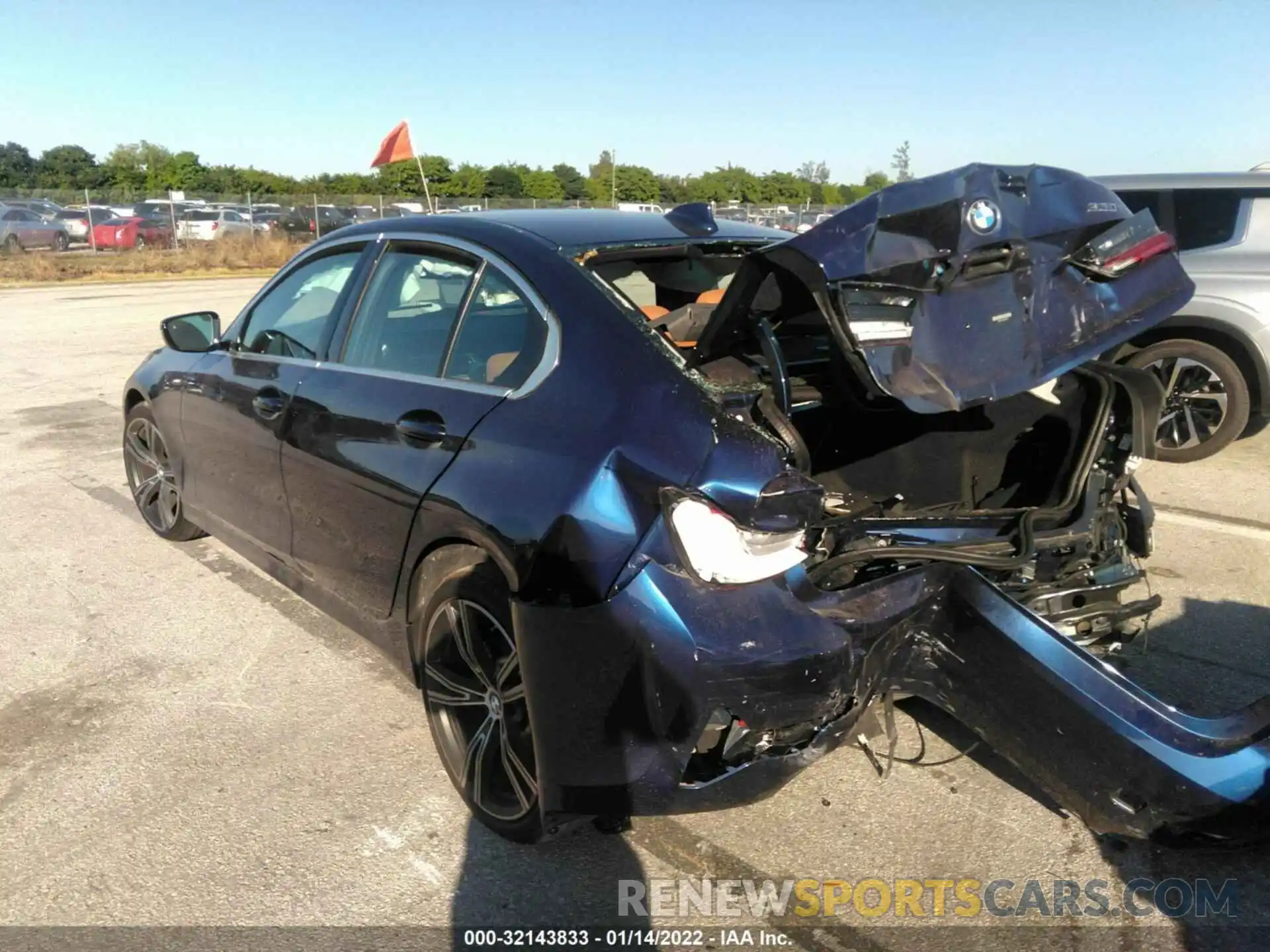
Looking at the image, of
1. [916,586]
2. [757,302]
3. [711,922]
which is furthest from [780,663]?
[757,302]

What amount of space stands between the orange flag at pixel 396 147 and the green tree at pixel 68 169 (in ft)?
171

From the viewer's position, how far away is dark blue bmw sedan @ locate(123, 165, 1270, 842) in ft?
7.34

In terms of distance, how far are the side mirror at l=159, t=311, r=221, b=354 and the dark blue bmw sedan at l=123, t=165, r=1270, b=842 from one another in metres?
1.11

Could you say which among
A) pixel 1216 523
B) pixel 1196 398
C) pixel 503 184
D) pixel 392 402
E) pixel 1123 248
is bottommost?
pixel 1216 523

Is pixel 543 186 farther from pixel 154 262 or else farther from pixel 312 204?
pixel 154 262

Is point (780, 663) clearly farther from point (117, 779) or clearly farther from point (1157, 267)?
point (117, 779)

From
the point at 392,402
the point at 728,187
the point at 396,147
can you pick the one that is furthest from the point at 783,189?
the point at 392,402

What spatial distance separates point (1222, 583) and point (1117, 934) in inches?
104

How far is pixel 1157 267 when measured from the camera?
2770 mm

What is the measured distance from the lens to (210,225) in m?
30.5

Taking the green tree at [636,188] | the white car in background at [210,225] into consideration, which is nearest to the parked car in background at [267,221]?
the white car in background at [210,225]

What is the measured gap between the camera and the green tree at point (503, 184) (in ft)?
175

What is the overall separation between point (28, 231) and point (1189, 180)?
29.9m

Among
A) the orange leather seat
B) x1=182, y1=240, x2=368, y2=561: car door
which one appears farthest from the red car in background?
the orange leather seat
